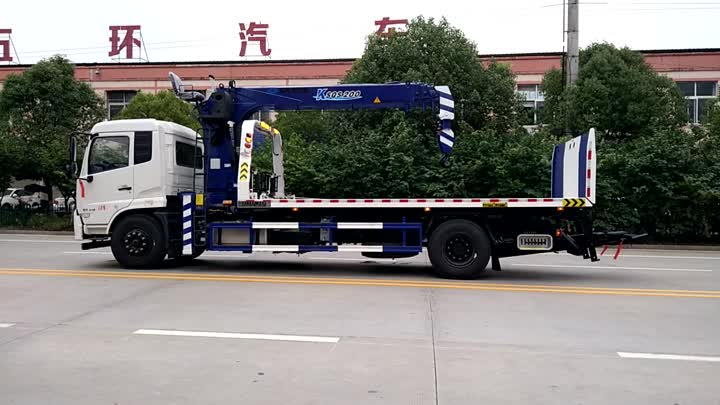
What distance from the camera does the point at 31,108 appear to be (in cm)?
2928

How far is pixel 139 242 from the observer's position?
1237 centimetres

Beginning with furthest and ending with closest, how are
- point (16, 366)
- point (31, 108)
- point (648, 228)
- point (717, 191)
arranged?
point (31, 108), point (648, 228), point (717, 191), point (16, 366)

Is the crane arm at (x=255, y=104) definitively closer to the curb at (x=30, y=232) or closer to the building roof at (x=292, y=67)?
the curb at (x=30, y=232)

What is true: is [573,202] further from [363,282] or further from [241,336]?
[241,336]

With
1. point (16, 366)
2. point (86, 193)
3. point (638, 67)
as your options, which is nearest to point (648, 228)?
point (638, 67)

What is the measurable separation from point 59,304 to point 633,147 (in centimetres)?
1744

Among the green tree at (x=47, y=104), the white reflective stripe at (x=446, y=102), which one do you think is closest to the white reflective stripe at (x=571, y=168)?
the white reflective stripe at (x=446, y=102)

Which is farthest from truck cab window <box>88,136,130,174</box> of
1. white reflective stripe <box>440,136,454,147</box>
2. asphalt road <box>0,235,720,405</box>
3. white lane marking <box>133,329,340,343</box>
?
white lane marking <box>133,329,340,343</box>

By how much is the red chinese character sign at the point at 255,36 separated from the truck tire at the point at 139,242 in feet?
109

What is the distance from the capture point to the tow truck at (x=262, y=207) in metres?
11.4

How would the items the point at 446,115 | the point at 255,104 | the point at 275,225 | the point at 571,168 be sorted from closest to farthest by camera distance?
1. the point at 571,168
2. the point at 275,225
3. the point at 446,115
4. the point at 255,104

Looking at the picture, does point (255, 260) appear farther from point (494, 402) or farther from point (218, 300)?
point (494, 402)

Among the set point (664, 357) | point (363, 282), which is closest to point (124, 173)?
point (363, 282)

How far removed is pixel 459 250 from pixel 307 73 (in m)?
32.7
